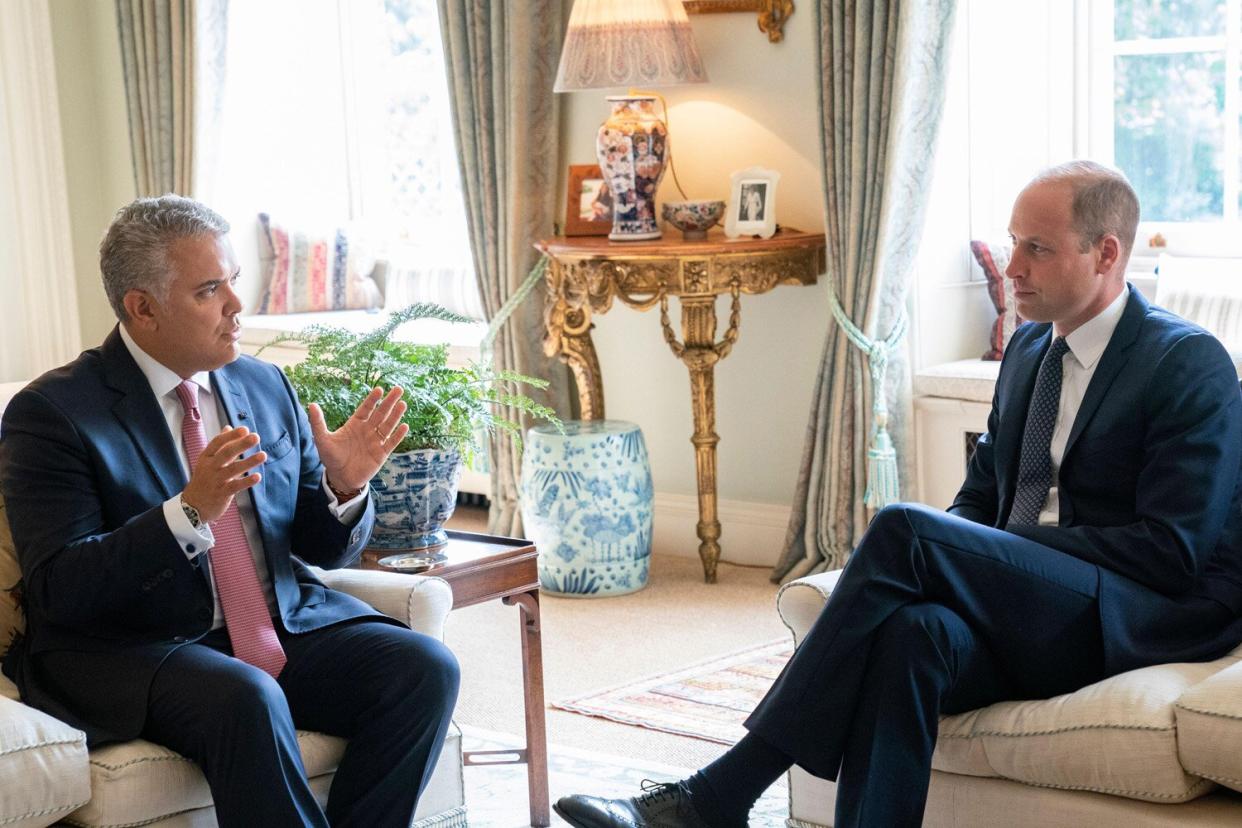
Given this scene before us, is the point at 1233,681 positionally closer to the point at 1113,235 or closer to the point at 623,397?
the point at 1113,235

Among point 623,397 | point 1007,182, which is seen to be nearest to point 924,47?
point 1007,182

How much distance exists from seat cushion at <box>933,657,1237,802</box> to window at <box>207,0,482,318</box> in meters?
3.67

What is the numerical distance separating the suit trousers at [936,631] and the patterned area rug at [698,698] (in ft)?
3.21

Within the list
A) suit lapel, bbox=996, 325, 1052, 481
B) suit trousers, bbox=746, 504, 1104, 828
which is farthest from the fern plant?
suit lapel, bbox=996, 325, 1052, 481

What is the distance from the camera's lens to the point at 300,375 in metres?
2.94

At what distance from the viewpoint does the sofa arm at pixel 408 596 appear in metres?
2.57

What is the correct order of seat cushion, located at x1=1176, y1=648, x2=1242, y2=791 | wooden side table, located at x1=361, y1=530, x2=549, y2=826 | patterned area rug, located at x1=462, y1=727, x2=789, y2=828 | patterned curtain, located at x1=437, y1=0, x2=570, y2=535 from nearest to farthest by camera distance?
seat cushion, located at x1=1176, y1=648, x2=1242, y2=791
wooden side table, located at x1=361, y1=530, x2=549, y2=826
patterned area rug, located at x1=462, y1=727, x2=789, y2=828
patterned curtain, located at x1=437, y1=0, x2=570, y2=535

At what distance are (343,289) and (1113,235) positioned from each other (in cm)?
410

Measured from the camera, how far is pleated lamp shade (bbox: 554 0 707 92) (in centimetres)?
435

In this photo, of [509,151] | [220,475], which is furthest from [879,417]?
[220,475]

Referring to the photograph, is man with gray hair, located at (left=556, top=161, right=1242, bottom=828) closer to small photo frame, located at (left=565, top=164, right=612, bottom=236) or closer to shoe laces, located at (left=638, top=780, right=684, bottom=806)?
shoe laces, located at (left=638, top=780, right=684, bottom=806)

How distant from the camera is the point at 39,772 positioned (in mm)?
2072

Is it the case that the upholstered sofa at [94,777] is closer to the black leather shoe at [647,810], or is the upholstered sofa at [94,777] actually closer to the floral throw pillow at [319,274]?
the black leather shoe at [647,810]

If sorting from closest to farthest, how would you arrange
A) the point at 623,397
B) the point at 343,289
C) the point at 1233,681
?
the point at 1233,681 < the point at 623,397 < the point at 343,289
